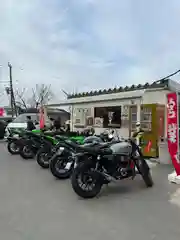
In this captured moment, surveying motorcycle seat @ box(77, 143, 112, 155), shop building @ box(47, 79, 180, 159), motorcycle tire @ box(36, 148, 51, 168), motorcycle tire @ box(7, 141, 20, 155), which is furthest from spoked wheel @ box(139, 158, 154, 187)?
motorcycle tire @ box(7, 141, 20, 155)

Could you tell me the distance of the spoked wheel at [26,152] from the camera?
8828 millimetres

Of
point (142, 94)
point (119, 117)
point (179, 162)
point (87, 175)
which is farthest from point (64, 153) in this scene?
point (119, 117)

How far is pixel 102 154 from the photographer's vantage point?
4.80 meters

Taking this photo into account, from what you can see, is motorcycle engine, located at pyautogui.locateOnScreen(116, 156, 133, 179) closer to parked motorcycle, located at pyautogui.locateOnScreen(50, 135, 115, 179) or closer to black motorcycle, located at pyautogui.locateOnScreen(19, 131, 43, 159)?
parked motorcycle, located at pyautogui.locateOnScreen(50, 135, 115, 179)

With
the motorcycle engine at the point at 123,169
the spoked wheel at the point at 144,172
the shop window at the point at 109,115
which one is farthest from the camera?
the shop window at the point at 109,115

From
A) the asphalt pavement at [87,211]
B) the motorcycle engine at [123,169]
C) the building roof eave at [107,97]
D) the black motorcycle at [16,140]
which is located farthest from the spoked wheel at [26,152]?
the motorcycle engine at [123,169]

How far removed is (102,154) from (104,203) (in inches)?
35.0

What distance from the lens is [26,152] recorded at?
888 cm

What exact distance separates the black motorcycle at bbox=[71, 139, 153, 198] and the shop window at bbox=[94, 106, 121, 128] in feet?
17.6

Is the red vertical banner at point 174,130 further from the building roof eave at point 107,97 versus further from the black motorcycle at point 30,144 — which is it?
the black motorcycle at point 30,144

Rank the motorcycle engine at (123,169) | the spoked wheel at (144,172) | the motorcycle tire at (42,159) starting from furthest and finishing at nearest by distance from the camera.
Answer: the motorcycle tire at (42,159) < the spoked wheel at (144,172) < the motorcycle engine at (123,169)

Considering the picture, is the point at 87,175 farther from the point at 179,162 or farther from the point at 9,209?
the point at 179,162

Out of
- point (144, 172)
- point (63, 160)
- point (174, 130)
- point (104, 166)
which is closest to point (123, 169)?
point (104, 166)

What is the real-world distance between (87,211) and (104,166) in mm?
1140
